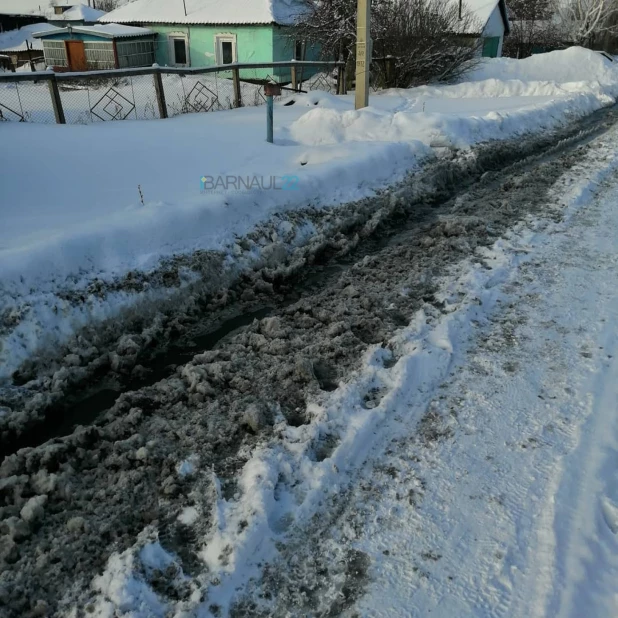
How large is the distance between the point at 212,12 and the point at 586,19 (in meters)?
32.9

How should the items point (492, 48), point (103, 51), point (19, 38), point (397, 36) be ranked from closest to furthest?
point (397, 36) < point (103, 51) < point (492, 48) < point (19, 38)

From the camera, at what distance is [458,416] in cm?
346

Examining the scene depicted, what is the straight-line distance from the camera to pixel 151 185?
652cm

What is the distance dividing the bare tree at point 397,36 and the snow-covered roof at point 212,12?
2.57m

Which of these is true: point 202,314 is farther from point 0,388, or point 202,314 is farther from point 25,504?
point 25,504

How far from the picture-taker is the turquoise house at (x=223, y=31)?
75.9 ft

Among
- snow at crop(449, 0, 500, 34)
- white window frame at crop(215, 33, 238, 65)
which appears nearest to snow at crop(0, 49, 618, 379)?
white window frame at crop(215, 33, 238, 65)

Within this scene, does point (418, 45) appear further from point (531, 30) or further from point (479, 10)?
point (531, 30)

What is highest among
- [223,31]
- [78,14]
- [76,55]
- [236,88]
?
[78,14]

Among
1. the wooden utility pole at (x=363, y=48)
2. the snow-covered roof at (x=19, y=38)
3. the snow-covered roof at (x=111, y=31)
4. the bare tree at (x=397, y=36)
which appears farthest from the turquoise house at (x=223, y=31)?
the snow-covered roof at (x=19, y=38)

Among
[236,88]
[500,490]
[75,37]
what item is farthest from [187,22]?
[500,490]

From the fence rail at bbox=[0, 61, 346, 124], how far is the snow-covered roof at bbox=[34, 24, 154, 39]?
19.2 feet

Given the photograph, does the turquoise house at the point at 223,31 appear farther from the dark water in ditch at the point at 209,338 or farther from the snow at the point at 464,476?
the snow at the point at 464,476

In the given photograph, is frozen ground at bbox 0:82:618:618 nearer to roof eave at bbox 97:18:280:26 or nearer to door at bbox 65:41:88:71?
roof eave at bbox 97:18:280:26
